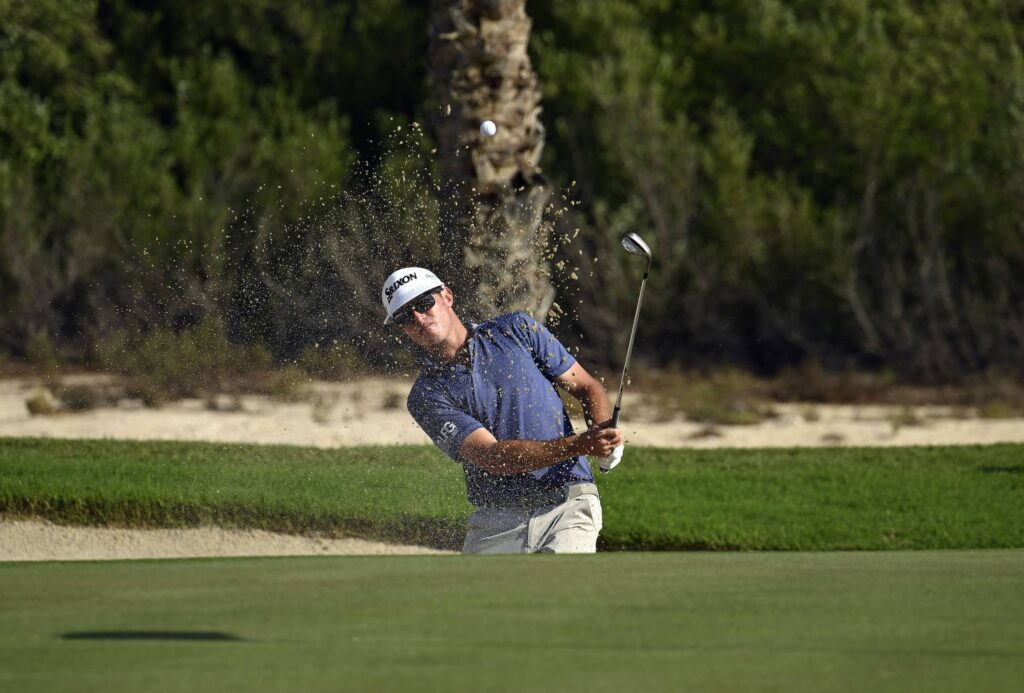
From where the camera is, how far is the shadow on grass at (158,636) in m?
4.10

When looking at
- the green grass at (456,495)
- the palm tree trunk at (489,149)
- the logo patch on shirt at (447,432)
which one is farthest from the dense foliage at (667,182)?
the logo patch on shirt at (447,432)

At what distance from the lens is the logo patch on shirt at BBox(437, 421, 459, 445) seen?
659cm

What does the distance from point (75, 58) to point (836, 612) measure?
1950 cm

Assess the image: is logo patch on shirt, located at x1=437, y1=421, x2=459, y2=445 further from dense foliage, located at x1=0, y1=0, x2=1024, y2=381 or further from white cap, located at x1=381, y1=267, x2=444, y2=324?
dense foliage, located at x1=0, y1=0, x2=1024, y2=381

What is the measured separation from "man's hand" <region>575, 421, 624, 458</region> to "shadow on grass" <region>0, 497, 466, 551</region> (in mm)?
3539

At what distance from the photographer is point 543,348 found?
6.78 metres

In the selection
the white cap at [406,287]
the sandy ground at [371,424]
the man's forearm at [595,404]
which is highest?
the white cap at [406,287]

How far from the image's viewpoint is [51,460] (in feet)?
37.4

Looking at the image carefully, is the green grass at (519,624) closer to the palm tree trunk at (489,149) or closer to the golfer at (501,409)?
the golfer at (501,409)

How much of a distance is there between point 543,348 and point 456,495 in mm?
4052

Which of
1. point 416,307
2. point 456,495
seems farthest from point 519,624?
point 456,495

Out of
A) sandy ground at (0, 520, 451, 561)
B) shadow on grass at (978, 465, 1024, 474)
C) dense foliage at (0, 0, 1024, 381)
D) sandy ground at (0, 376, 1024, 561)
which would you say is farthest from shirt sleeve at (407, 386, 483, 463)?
dense foliage at (0, 0, 1024, 381)

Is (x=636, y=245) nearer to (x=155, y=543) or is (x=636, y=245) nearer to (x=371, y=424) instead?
(x=155, y=543)

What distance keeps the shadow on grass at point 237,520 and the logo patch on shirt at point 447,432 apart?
3.02 metres
